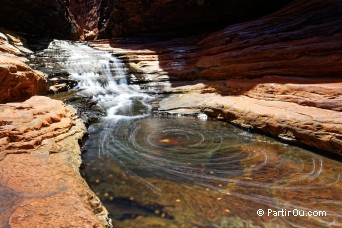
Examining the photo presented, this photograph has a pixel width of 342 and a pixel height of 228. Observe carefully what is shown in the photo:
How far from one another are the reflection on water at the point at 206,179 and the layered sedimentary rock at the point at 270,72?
68 centimetres

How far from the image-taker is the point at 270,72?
9.36 meters

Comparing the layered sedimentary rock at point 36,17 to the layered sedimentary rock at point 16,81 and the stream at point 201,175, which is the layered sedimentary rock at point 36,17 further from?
the stream at point 201,175

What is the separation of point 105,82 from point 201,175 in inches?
328

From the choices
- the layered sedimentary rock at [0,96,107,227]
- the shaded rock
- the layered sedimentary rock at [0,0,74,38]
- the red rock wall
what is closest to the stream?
the layered sedimentary rock at [0,96,107,227]

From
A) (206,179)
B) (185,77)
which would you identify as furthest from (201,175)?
(185,77)

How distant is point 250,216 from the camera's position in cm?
359

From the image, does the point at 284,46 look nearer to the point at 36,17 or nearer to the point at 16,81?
the point at 16,81

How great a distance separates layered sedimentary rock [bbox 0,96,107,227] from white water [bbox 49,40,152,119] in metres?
3.18

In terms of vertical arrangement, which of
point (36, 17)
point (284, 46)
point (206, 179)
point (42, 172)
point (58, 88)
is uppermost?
point (36, 17)

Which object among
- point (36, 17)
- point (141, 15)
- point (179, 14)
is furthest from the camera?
point (141, 15)

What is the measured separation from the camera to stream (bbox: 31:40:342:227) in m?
3.60

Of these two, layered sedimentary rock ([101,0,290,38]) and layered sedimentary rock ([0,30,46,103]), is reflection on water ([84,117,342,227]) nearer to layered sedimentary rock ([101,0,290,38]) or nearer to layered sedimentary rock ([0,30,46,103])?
layered sedimentary rock ([0,30,46,103])

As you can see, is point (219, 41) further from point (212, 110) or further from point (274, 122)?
point (274, 122)

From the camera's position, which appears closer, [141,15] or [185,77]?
[185,77]
